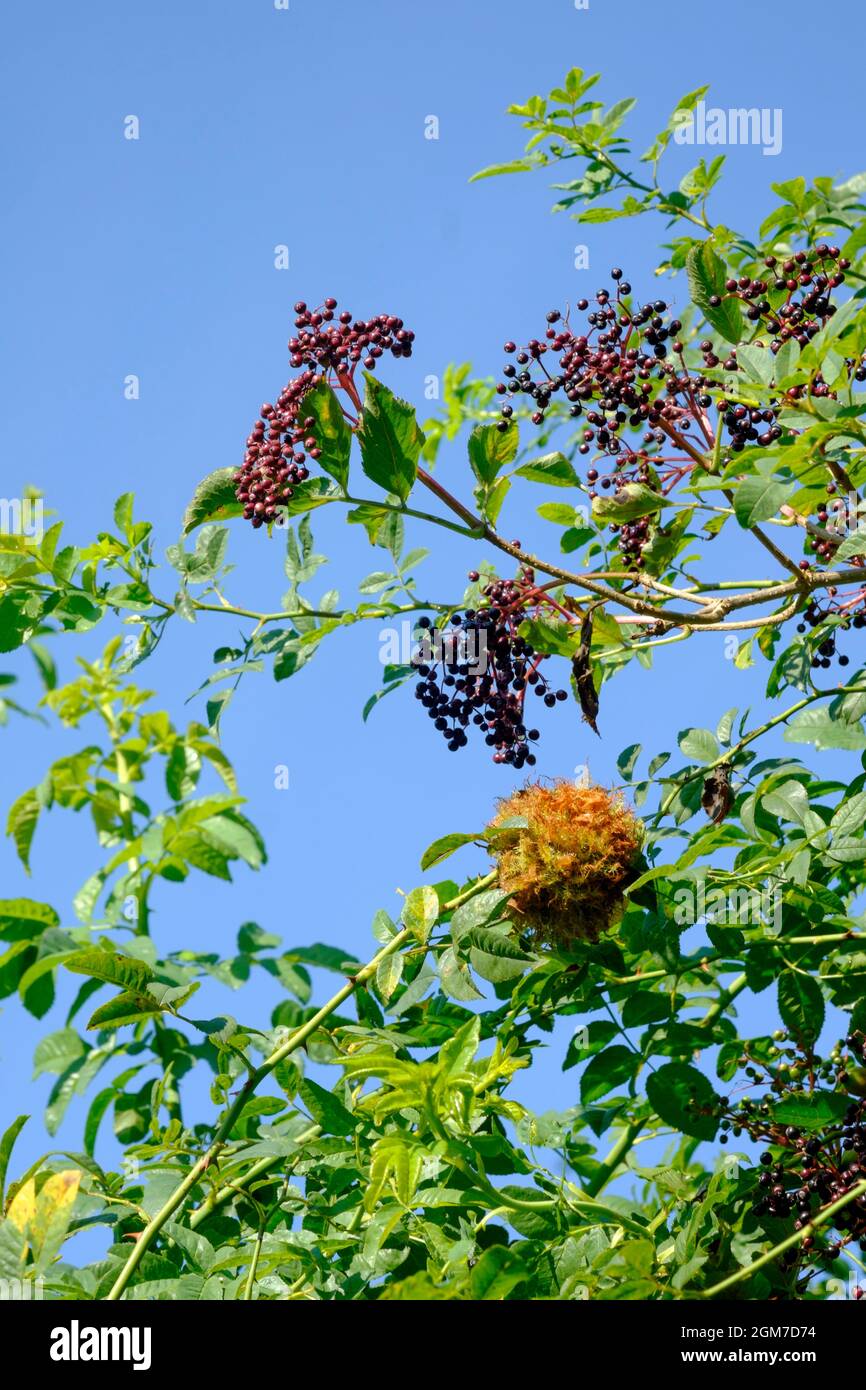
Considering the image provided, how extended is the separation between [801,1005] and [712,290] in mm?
1429

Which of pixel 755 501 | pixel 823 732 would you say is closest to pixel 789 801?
pixel 823 732

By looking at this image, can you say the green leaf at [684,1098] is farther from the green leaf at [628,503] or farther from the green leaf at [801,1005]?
the green leaf at [628,503]

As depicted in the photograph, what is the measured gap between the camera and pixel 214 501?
2.89m

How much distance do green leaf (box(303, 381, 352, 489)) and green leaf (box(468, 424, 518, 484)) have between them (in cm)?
25

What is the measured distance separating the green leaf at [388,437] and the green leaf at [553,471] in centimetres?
41

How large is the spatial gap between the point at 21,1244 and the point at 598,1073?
1247mm

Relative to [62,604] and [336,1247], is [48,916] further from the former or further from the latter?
[336,1247]

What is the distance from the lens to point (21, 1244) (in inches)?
94.3

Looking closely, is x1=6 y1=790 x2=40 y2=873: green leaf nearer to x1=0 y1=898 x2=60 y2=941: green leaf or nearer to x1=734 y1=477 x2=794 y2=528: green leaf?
x1=0 y1=898 x2=60 y2=941: green leaf

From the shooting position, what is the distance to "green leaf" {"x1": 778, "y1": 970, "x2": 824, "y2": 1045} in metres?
3.03

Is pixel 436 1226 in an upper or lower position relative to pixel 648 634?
lower

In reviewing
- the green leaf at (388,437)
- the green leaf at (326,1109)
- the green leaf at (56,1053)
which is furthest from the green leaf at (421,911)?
the green leaf at (56,1053)

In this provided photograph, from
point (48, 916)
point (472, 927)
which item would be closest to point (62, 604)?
point (48, 916)

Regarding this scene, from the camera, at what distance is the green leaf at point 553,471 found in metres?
3.04
